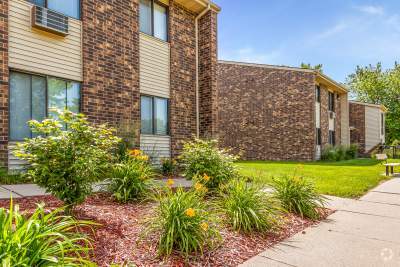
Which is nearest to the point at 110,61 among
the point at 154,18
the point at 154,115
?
the point at 154,115

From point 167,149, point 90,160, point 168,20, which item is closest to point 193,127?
point 167,149

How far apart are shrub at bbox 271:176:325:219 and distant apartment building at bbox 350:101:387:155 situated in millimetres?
26005

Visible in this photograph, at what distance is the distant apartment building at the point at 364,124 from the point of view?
29.1 m

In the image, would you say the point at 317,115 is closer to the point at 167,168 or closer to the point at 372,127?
the point at 372,127

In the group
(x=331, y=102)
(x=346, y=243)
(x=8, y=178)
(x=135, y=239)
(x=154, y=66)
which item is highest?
(x=331, y=102)

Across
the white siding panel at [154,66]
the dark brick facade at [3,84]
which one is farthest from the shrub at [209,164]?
the white siding panel at [154,66]

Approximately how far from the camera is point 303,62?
53.2m

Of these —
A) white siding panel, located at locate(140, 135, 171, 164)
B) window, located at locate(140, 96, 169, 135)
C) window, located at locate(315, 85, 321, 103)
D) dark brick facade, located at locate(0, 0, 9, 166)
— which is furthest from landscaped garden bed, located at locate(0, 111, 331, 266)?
window, located at locate(315, 85, 321, 103)

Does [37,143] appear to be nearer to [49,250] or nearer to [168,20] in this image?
[49,250]

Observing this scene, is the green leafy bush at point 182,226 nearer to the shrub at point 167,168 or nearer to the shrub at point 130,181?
the shrub at point 130,181

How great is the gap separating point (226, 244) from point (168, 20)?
31.7 ft

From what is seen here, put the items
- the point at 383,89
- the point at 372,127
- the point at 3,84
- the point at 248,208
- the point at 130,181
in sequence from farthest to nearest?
1. the point at 383,89
2. the point at 372,127
3. the point at 3,84
4. the point at 130,181
5. the point at 248,208

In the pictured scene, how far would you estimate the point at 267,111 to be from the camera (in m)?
21.3

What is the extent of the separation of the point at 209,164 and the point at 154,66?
19.3ft
